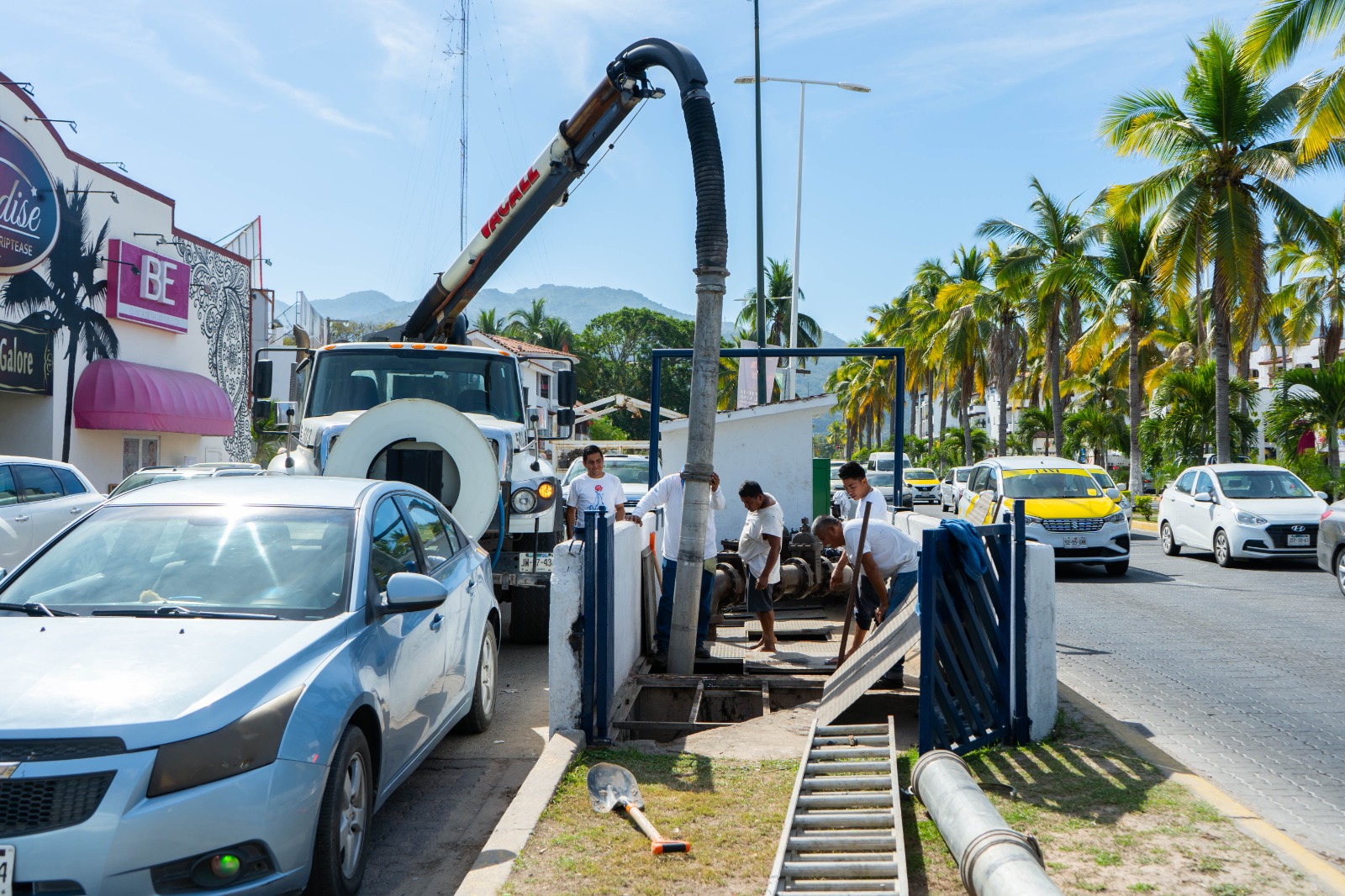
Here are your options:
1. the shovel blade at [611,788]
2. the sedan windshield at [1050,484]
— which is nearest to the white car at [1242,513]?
the sedan windshield at [1050,484]

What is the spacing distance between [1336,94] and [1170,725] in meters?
15.0

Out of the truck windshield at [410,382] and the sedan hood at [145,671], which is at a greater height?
the truck windshield at [410,382]

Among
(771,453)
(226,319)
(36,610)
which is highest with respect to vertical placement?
(226,319)

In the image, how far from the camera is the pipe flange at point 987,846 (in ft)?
12.9

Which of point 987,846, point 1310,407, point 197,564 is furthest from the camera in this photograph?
point 1310,407

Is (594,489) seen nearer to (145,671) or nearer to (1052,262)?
(145,671)

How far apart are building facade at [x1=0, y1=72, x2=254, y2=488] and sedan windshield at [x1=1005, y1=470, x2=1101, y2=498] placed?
17.6 m

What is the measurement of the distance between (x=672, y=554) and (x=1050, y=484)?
10.4m

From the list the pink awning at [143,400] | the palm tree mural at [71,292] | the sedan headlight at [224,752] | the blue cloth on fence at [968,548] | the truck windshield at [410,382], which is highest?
the palm tree mural at [71,292]

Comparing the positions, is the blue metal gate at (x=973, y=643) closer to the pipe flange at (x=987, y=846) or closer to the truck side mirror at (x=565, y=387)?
the pipe flange at (x=987, y=846)

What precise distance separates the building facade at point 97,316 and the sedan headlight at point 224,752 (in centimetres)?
1934

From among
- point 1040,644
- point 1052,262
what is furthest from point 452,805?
point 1052,262

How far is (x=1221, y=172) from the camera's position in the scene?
77.2ft

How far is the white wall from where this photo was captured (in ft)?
45.1
